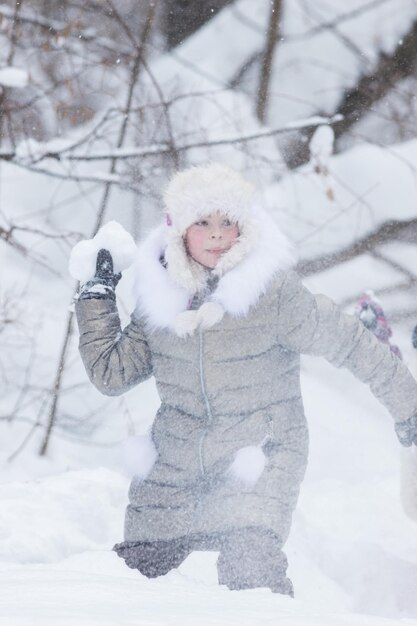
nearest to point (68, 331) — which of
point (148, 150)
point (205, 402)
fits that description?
point (148, 150)

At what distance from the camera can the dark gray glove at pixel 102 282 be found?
2451 millimetres

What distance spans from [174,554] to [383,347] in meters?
0.88

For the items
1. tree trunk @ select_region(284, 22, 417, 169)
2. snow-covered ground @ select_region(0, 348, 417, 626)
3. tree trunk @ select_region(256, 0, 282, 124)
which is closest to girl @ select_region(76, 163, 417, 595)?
snow-covered ground @ select_region(0, 348, 417, 626)

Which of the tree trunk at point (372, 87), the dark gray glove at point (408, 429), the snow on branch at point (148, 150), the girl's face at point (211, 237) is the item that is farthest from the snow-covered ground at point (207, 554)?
the tree trunk at point (372, 87)

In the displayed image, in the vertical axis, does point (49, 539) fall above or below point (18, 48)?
below

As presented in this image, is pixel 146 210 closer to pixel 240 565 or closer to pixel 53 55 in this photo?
pixel 53 55

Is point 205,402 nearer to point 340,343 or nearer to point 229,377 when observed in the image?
point 229,377

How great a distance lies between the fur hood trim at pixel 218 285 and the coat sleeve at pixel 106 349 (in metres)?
0.10

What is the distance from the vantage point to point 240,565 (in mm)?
2266

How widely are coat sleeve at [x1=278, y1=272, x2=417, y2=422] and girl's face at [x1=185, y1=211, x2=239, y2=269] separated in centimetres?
21

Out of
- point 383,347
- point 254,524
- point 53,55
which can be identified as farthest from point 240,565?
point 53,55

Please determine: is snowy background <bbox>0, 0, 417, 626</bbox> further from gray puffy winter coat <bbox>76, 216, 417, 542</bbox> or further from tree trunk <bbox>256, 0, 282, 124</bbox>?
gray puffy winter coat <bbox>76, 216, 417, 542</bbox>

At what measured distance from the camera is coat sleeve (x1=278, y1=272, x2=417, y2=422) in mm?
2447

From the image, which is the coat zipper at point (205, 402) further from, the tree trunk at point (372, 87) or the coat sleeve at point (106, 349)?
the tree trunk at point (372, 87)
